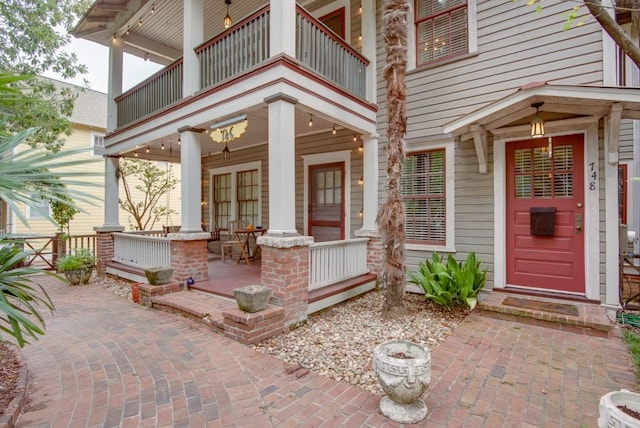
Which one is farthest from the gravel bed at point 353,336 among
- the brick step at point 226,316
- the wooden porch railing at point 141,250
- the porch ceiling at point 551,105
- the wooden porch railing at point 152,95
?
the wooden porch railing at point 152,95

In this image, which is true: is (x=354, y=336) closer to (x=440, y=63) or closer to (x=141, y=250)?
(x=440, y=63)

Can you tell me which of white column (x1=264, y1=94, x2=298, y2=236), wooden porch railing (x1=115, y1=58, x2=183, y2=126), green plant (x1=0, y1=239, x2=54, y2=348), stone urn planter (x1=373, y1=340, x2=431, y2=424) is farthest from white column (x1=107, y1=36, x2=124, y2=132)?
stone urn planter (x1=373, y1=340, x2=431, y2=424)

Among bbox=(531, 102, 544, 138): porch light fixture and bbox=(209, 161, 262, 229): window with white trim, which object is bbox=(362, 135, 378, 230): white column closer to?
bbox=(531, 102, 544, 138): porch light fixture

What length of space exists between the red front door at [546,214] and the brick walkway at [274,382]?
1118 mm

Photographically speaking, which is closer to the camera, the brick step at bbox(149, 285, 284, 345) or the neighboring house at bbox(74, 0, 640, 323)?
the brick step at bbox(149, 285, 284, 345)

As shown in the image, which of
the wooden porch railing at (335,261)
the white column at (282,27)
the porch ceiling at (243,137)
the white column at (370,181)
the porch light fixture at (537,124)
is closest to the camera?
the white column at (282,27)

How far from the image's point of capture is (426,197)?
567 centimetres

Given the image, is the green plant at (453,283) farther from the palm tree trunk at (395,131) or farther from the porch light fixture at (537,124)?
the porch light fixture at (537,124)

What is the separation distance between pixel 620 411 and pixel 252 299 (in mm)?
3079

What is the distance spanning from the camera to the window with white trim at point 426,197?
18.1ft

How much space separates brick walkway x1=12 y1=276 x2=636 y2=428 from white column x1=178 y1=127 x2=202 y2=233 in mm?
1890

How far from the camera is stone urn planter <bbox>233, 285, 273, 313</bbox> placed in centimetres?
361

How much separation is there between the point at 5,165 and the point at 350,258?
4433mm

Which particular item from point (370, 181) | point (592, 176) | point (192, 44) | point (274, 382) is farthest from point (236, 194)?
point (592, 176)
